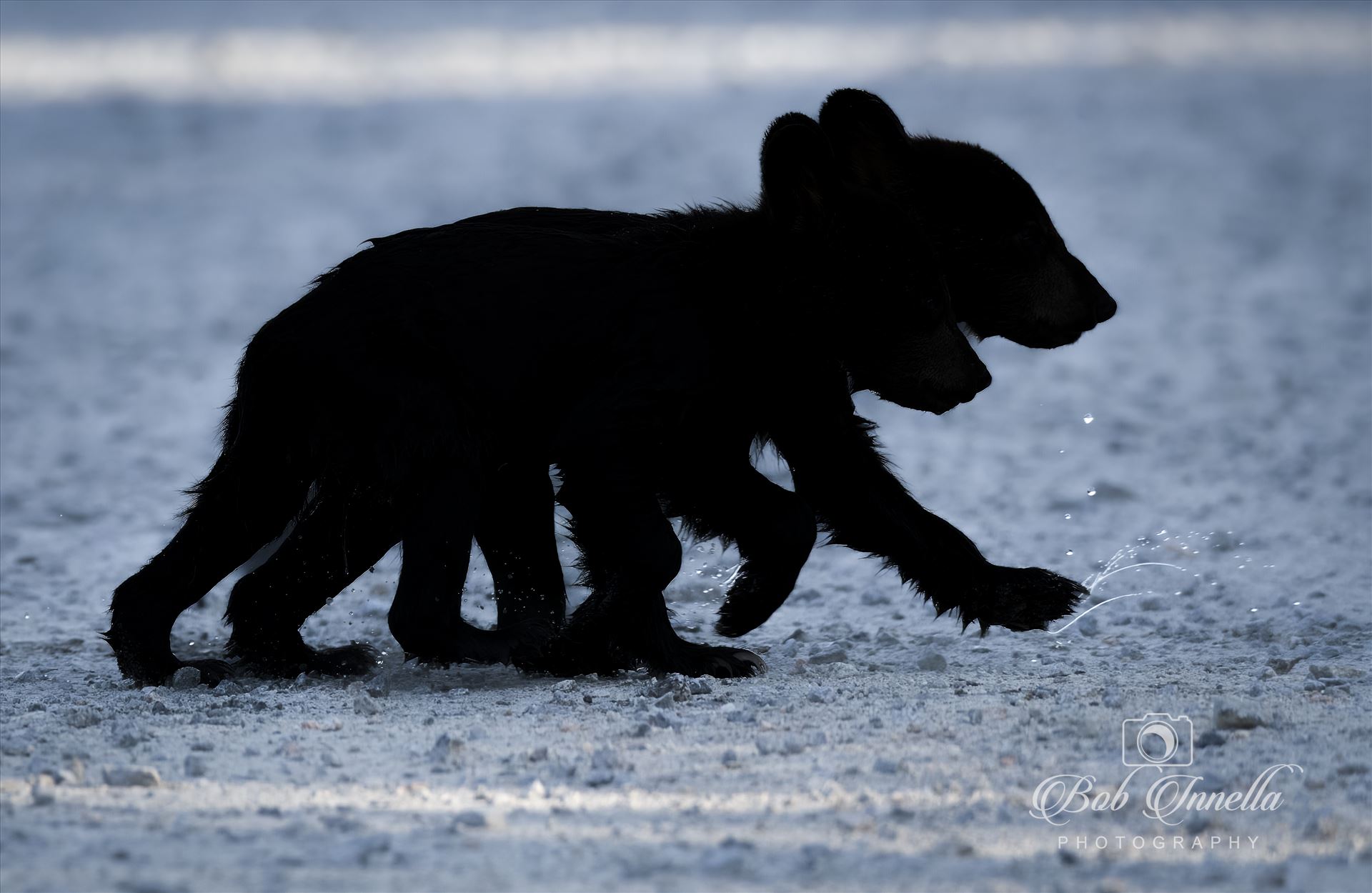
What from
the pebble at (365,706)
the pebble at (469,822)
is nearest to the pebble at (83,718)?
the pebble at (365,706)

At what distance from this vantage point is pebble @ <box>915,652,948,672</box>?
5.48 m

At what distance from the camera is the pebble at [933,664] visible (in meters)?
5.48

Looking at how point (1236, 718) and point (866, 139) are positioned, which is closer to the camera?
point (1236, 718)

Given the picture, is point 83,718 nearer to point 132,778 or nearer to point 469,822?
point 132,778

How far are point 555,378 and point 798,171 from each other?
0.93m

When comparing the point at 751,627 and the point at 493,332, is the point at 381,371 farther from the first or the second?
the point at 751,627

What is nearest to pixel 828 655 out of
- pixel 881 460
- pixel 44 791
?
pixel 881 460

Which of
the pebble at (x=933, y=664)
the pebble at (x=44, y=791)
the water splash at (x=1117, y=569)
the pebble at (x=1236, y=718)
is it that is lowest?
the pebble at (x=44, y=791)

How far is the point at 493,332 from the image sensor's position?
521 centimetres

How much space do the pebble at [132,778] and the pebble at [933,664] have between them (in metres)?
2.46

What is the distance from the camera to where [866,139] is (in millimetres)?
5570

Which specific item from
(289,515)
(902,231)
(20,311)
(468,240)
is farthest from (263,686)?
(20,311)

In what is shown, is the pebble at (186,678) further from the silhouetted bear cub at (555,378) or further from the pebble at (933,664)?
the pebble at (933,664)

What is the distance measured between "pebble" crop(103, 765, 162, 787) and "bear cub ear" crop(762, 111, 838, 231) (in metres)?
2.42
